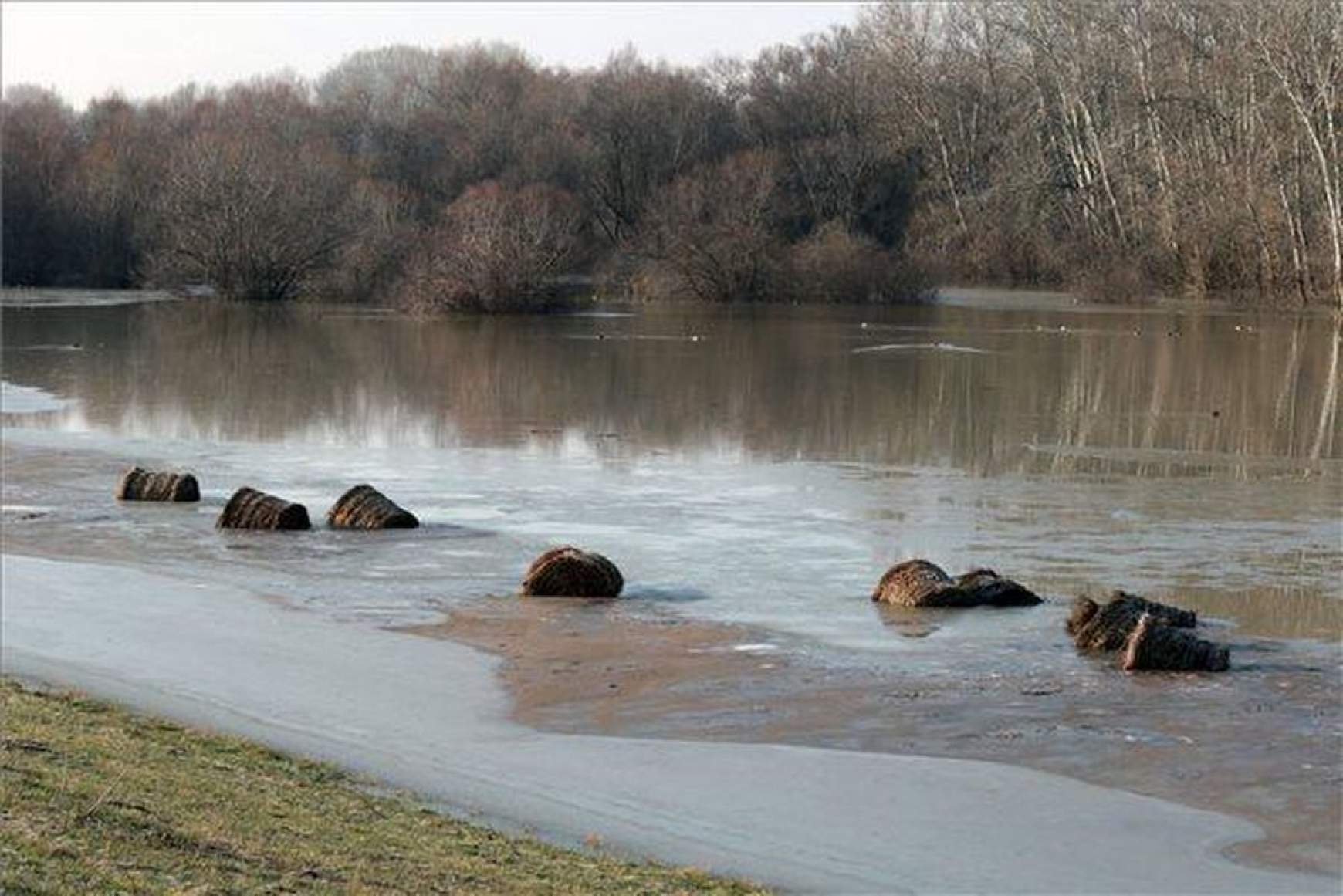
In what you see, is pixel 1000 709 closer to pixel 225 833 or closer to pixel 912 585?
pixel 912 585

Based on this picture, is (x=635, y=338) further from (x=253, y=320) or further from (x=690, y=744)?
(x=690, y=744)

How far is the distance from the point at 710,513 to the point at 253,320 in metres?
35.5

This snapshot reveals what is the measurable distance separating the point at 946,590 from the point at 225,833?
8766mm

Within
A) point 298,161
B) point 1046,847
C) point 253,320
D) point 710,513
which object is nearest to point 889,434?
point 710,513

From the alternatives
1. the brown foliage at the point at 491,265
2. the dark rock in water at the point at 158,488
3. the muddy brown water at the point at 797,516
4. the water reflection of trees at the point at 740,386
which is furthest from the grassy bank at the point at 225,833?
the brown foliage at the point at 491,265

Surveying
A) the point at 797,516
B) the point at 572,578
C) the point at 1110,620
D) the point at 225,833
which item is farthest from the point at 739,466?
the point at 225,833

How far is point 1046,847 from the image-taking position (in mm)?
10289

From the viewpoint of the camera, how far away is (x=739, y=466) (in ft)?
81.7

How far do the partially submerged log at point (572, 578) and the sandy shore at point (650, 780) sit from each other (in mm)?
1738

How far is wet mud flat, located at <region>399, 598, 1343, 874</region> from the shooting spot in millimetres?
11570

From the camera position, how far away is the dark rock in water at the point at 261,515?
20125 millimetres

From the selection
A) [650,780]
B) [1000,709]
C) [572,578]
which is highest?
Answer: [572,578]

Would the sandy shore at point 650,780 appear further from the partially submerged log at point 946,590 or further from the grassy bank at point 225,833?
the partially submerged log at point 946,590

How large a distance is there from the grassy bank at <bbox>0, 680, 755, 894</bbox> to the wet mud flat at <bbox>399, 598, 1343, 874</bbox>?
2686mm
